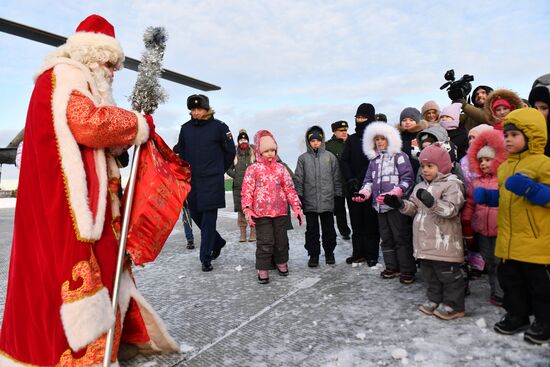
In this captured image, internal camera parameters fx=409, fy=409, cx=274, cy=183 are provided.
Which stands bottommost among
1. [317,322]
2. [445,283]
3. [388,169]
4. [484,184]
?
[317,322]

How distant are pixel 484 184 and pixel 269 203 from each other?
2.18m

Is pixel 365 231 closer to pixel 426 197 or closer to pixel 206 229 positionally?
pixel 426 197

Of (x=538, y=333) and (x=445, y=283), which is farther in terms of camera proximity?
(x=445, y=283)

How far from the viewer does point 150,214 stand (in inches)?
94.3

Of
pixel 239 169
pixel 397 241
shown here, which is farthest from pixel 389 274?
pixel 239 169

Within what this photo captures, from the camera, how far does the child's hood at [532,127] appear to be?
2.75 m

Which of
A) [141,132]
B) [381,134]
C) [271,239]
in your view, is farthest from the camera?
[271,239]

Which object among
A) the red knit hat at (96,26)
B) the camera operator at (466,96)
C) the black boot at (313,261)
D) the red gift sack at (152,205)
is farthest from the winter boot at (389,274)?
the red knit hat at (96,26)

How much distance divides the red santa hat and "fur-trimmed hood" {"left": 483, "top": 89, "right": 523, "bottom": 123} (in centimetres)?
344

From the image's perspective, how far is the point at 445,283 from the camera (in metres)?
3.22

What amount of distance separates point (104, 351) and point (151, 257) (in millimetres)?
548

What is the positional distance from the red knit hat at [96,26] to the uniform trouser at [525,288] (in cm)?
312

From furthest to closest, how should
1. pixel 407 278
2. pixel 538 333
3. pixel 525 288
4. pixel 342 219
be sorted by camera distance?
pixel 342 219, pixel 407 278, pixel 525 288, pixel 538 333

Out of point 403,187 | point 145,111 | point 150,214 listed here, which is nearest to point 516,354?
point 403,187
